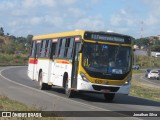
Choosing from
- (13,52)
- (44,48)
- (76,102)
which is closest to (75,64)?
(76,102)

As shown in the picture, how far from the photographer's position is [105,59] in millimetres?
21719

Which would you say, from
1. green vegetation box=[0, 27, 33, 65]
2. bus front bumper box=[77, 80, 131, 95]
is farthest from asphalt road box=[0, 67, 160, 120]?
green vegetation box=[0, 27, 33, 65]

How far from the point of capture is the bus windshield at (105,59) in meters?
21.8

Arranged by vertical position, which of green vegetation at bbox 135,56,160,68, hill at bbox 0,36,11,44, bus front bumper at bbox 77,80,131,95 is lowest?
green vegetation at bbox 135,56,160,68

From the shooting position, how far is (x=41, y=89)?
28.3m

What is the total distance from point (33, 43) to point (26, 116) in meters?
19.5

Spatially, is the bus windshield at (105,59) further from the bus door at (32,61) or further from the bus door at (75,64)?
the bus door at (32,61)

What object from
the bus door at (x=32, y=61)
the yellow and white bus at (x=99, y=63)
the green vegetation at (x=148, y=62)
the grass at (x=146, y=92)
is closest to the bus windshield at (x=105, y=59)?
the yellow and white bus at (x=99, y=63)

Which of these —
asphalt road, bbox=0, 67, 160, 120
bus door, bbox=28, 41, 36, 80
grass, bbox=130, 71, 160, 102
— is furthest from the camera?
bus door, bbox=28, 41, 36, 80

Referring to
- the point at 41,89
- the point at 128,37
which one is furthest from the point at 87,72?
the point at 41,89

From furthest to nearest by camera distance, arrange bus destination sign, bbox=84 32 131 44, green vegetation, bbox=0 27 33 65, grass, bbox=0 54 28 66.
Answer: green vegetation, bbox=0 27 33 65 → grass, bbox=0 54 28 66 → bus destination sign, bbox=84 32 131 44

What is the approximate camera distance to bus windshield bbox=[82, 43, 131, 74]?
71.4ft

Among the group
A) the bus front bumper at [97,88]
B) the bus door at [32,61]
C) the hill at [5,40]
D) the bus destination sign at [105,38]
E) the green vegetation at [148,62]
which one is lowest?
the green vegetation at [148,62]

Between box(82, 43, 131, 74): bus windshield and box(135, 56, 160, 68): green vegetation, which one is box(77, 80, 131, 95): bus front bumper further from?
box(135, 56, 160, 68): green vegetation
